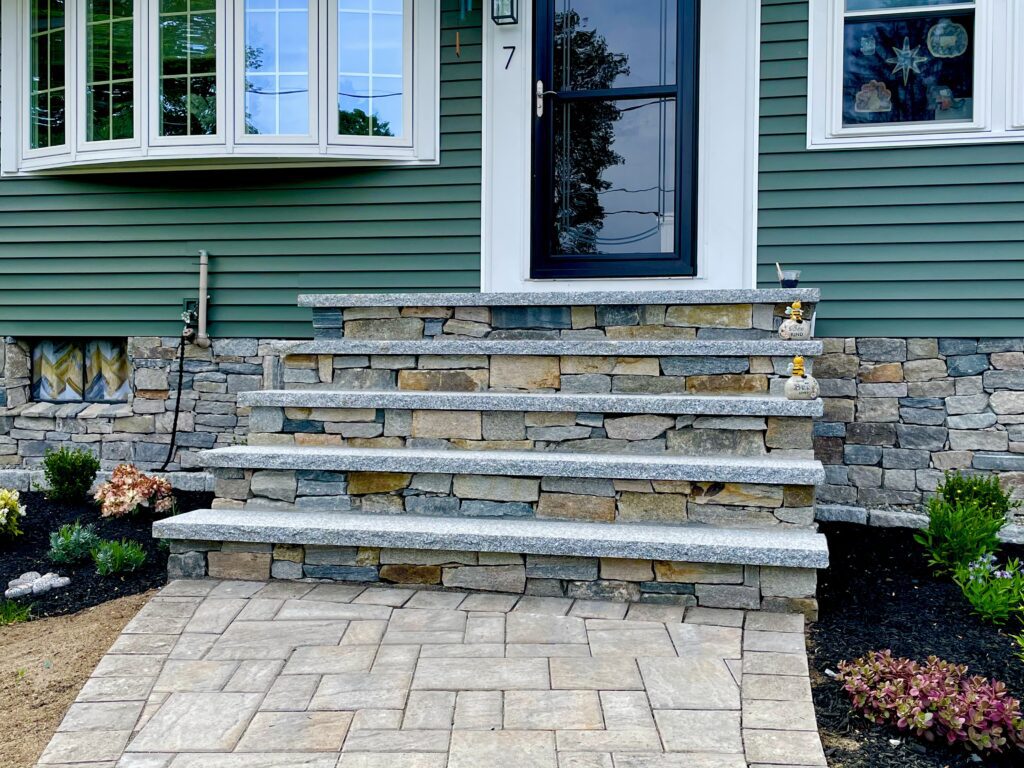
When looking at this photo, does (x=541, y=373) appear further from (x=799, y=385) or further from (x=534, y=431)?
(x=799, y=385)

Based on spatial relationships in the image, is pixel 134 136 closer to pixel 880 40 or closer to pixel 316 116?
pixel 316 116

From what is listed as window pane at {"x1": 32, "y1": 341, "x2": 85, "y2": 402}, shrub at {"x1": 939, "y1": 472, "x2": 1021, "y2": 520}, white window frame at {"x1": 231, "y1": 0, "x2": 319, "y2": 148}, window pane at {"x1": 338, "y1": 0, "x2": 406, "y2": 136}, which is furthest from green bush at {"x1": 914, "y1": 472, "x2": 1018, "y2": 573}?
window pane at {"x1": 32, "y1": 341, "x2": 85, "y2": 402}

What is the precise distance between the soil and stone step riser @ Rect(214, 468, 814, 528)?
578 mm

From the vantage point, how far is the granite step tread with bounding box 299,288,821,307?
367 centimetres

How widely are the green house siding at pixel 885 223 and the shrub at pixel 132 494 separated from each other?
315 centimetres

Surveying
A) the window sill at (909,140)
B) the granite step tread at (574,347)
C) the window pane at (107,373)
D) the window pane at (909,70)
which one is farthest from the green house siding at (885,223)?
the window pane at (107,373)

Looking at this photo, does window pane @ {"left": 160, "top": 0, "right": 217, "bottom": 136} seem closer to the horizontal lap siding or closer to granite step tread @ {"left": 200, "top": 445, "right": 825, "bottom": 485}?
the horizontal lap siding

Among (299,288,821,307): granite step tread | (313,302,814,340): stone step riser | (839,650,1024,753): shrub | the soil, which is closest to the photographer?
(839,650,1024,753): shrub

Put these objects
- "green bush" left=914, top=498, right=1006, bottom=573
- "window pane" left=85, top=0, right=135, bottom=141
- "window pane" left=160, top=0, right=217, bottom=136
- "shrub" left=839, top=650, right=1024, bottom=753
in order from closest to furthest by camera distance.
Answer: "shrub" left=839, top=650, right=1024, bottom=753, "green bush" left=914, top=498, right=1006, bottom=573, "window pane" left=160, top=0, right=217, bottom=136, "window pane" left=85, top=0, right=135, bottom=141

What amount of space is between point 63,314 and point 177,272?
2.58 ft

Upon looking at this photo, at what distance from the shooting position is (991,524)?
312 cm

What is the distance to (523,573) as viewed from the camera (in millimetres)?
2938

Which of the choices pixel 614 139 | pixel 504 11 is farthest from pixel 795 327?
pixel 504 11

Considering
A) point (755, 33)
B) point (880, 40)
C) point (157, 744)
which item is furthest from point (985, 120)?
point (157, 744)
